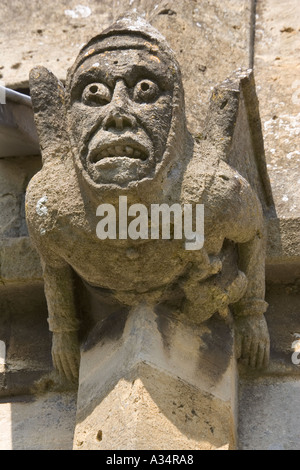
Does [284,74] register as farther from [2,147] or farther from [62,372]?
[62,372]

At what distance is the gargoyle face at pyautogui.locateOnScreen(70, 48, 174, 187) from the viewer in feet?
9.46

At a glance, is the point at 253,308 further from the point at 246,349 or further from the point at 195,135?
the point at 195,135

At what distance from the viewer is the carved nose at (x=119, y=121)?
9.52ft

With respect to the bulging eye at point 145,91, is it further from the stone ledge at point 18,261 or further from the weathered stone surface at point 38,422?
the weathered stone surface at point 38,422

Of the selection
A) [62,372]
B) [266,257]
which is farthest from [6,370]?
[266,257]

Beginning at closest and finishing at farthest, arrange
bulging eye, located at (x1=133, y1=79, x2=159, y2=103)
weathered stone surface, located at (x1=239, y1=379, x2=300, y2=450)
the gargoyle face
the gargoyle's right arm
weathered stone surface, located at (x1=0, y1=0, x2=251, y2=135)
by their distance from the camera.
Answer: the gargoyle face, bulging eye, located at (x1=133, y1=79, x2=159, y2=103), weathered stone surface, located at (x1=239, y1=379, x2=300, y2=450), the gargoyle's right arm, weathered stone surface, located at (x1=0, y1=0, x2=251, y2=135)

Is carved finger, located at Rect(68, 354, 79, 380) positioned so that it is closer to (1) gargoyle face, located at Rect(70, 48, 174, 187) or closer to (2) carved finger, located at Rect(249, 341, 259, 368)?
(2) carved finger, located at Rect(249, 341, 259, 368)

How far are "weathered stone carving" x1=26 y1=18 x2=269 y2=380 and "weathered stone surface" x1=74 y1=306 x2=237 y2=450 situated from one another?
83mm

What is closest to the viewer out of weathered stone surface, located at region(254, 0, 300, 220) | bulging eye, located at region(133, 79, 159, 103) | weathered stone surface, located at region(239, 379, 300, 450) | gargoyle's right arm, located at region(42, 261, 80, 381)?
bulging eye, located at region(133, 79, 159, 103)

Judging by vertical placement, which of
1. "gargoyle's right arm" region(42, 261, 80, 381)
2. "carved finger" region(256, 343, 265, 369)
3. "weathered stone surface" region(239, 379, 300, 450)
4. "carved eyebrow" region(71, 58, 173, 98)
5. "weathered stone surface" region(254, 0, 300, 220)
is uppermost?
"weathered stone surface" region(254, 0, 300, 220)

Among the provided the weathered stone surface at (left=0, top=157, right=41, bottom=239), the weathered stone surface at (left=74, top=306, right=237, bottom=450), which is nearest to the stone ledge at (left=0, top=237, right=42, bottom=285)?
the weathered stone surface at (left=0, top=157, right=41, bottom=239)

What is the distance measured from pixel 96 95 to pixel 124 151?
0.71ft
